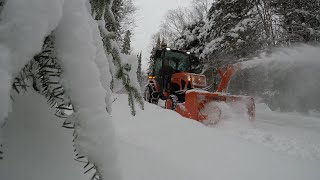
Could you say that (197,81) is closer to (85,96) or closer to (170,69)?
(170,69)

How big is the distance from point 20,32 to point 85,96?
6.4 inches

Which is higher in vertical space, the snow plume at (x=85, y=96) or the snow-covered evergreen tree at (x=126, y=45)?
the snow-covered evergreen tree at (x=126, y=45)

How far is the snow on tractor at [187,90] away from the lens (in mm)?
7402

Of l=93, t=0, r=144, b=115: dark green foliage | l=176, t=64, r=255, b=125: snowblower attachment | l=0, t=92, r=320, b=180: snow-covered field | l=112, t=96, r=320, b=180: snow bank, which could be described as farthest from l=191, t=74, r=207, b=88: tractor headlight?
l=93, t=0, r=144, b=115: dark green foliage

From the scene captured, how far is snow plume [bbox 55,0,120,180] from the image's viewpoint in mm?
567

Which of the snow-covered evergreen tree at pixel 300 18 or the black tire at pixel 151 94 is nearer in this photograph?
the black tire at pixel 151 94

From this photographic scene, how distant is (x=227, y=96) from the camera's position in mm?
7645

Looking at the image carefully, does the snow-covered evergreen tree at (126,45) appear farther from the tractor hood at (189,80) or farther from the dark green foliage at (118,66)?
the tractor hood at (189,80)

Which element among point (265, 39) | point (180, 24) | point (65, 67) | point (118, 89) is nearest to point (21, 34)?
point (65, 67)

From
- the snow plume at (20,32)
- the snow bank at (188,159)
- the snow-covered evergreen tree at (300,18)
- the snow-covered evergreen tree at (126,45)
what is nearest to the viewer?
the snow plume at (20,32)

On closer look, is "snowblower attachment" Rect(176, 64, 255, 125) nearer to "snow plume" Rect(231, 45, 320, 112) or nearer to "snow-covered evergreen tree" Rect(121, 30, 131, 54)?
"snow plume" Rect(231, 45, 320, 112)

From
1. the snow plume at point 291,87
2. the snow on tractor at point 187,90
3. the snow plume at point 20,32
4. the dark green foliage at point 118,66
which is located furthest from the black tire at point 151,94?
the snow plume at point 20,32

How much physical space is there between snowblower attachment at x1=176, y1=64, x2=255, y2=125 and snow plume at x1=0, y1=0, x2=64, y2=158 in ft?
22.4

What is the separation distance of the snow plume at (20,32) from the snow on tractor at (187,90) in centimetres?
684
